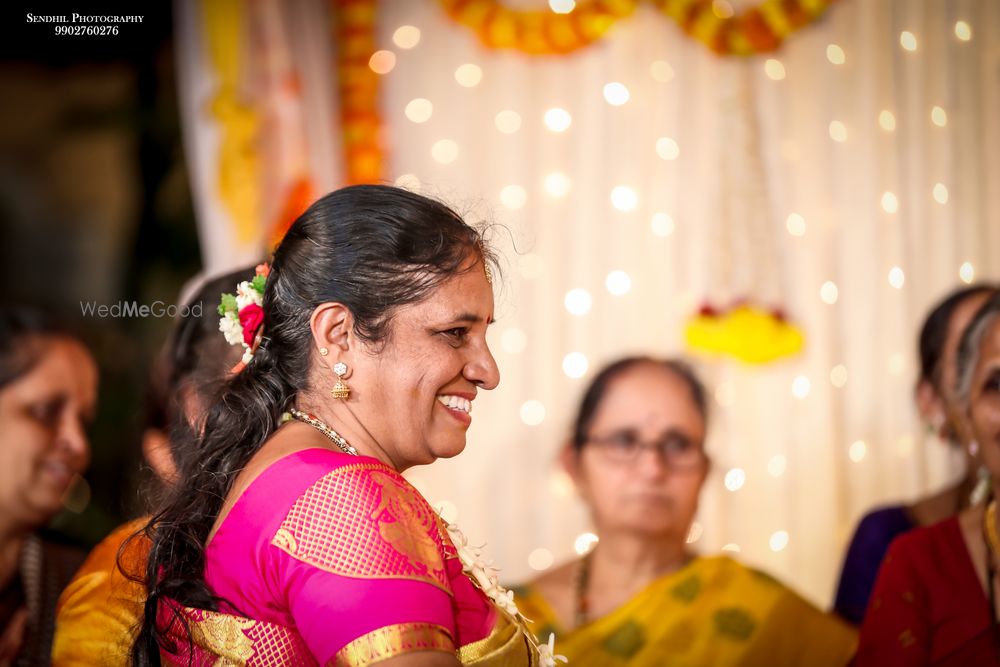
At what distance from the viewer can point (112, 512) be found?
4.76 metres

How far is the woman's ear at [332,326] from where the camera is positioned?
1.57m

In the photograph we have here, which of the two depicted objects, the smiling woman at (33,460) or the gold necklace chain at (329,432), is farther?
the smiling woman at (33,460)

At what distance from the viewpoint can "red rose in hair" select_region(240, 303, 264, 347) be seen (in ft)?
5.60

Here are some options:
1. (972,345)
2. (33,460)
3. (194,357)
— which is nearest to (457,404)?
(194,357)

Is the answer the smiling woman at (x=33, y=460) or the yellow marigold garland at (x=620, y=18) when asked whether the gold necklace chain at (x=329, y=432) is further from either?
the yellow marigold garland at (x=620, y=18)

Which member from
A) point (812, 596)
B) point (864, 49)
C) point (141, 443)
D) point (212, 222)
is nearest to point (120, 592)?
point (141, 443)

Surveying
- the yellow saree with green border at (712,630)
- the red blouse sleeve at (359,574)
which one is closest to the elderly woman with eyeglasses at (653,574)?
the yellow saree with green border at (712,630)

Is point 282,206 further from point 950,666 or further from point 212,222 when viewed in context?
point 950,666

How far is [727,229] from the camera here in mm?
4332

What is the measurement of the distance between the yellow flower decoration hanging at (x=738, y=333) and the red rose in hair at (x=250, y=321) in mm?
2872

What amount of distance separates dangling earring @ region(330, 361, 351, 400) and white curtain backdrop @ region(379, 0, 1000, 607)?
279 centimetres

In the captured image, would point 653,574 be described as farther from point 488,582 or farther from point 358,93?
point 358,93

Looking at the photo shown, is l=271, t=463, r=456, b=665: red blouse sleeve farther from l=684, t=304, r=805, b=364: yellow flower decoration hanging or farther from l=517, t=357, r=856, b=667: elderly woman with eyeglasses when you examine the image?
l=684, t=304, r=805, b=364: yellow flower decoration hanging

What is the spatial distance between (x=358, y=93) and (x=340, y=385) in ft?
10.2
